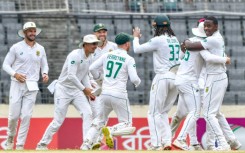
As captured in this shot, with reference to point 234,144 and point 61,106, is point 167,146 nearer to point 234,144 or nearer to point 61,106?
point 234,144

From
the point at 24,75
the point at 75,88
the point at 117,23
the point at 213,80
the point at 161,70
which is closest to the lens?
the point at 213,80

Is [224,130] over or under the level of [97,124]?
under

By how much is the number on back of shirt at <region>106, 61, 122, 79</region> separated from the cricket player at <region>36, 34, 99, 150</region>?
115cm

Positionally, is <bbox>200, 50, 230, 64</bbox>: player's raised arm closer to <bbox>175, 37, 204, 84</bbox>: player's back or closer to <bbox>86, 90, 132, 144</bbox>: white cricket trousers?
<bbox>175, 37, 204, 84</bbox>: player's back

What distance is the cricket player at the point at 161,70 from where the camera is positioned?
18891 mm

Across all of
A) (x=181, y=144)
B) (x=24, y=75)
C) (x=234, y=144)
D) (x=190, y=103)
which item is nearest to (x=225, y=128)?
(x=234, y=144)

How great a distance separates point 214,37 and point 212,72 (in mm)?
601

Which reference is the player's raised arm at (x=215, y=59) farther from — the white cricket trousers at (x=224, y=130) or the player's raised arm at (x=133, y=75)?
the white cricket trousers at (x=224, y=130)

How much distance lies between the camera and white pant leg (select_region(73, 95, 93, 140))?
20109 mm

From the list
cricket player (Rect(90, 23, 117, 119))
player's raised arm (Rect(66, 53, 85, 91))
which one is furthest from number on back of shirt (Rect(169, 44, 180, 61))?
cricket player (Rect(90, 23, 117, 119))

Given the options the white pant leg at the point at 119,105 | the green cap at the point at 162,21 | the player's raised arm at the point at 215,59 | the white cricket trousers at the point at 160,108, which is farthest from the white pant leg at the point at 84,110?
the player's raised arm at the point at 215,59

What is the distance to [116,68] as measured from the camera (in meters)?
18.8

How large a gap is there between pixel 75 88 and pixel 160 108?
2.03 meters

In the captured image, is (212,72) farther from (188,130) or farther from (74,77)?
(74,77)
